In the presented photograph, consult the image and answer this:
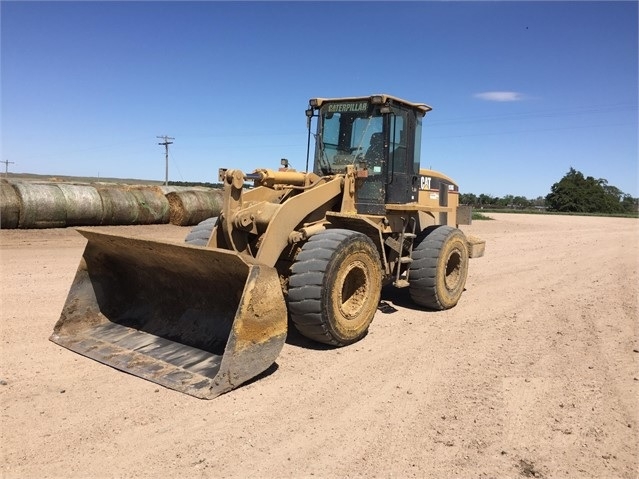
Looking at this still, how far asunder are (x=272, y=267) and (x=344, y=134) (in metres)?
3.31

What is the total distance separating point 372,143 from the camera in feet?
23.5

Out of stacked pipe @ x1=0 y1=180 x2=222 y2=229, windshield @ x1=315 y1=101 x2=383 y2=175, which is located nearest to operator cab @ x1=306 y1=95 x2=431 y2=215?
→ windshield @ x1=315 y1=101 x2=383 y2=175

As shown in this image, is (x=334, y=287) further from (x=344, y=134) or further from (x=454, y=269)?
(x=454, y=269)

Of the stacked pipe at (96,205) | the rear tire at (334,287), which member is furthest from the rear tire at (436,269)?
the stacked pipe at (96,205)

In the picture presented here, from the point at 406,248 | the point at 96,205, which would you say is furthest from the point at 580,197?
the point at 406,248

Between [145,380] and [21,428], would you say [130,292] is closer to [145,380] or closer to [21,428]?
[145,380]

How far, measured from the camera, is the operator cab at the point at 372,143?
7090 mm

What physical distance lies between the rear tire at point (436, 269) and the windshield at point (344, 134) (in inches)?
65.5

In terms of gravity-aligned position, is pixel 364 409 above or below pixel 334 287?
below

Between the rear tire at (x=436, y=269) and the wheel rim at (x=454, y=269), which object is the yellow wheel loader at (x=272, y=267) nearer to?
the rear tire at (x=436, y=269)

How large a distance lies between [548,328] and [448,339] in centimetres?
155

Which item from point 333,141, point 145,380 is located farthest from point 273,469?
point 333,141

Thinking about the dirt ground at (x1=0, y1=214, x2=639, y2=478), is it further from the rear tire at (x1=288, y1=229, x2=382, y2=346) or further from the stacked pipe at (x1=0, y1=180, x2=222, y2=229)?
the stacked pipe at (x1=0, y1=180, x2=222, y2=229)

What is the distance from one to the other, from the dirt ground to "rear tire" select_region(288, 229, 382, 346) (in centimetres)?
27
